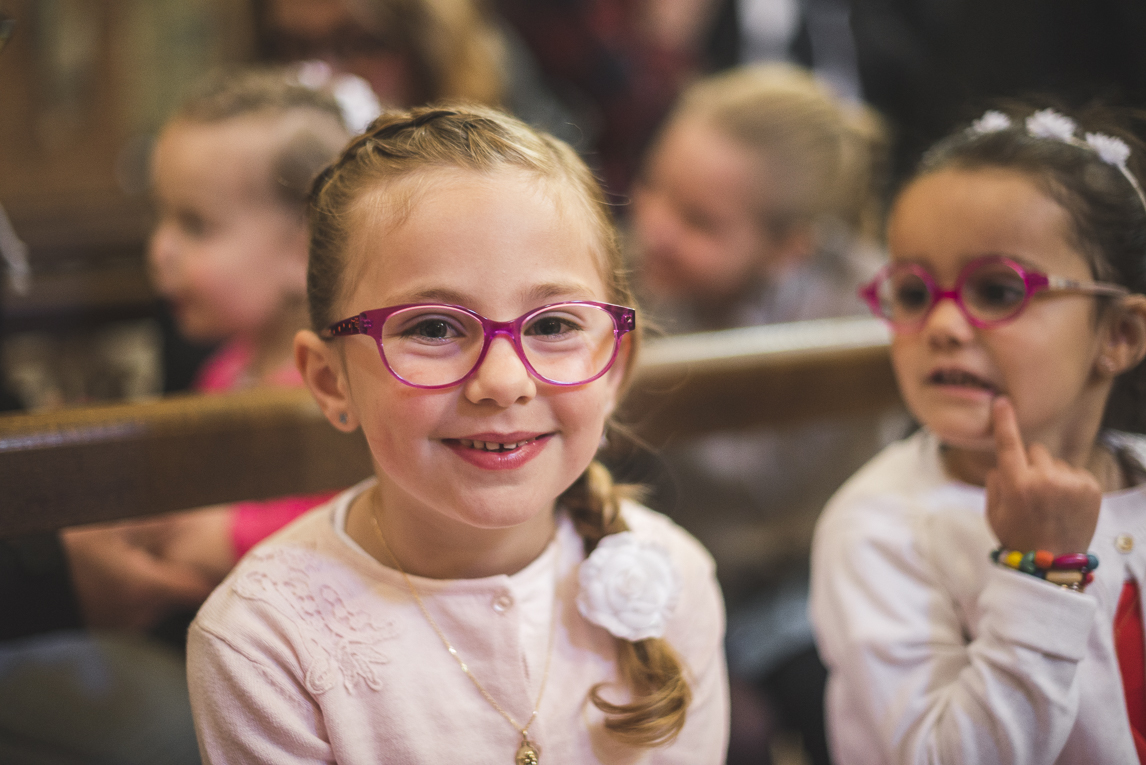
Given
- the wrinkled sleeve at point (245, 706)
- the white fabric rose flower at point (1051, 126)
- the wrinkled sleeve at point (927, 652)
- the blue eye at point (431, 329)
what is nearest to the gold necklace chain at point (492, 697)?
the wrinkled sleeve at point (245, 706)

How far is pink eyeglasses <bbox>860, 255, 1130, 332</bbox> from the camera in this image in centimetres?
81

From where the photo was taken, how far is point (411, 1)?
181cm

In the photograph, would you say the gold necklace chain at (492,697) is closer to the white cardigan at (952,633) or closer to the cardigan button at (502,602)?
the cardigan button at (502,602)

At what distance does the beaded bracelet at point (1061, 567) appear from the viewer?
773 mm

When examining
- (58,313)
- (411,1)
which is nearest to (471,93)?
(411,1)

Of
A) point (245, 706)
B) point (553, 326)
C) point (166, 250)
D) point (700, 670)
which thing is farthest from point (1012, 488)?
point (166, 250)

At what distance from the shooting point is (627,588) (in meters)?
0.77

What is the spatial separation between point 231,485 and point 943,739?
77cm

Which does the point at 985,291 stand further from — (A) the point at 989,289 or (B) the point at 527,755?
(B) the point at 527,755

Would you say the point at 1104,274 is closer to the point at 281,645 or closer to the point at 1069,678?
the point at 1069,678

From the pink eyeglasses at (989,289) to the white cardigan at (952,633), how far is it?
0.64ft

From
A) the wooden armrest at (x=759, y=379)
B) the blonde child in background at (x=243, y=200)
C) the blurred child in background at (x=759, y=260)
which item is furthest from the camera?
the blurred child in background at (x=759, y=260)

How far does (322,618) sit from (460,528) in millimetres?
144

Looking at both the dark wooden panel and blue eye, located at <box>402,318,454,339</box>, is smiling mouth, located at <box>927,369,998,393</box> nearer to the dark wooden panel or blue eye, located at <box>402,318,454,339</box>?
blue eye, located at <box>402,318,454,339</box>
